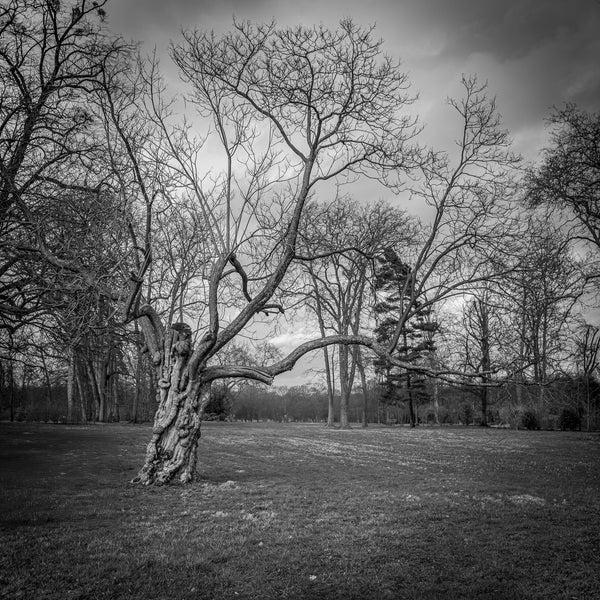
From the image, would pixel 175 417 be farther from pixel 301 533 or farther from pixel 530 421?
pixel 530 421

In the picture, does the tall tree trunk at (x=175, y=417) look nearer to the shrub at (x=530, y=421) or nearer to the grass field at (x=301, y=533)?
the grass field at (x=301, y=533)

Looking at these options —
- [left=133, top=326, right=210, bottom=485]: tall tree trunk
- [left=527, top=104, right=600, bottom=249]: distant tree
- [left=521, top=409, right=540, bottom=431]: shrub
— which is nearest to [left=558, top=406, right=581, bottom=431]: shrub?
[left=521, top=409, right=540, bottom=431]: shrub

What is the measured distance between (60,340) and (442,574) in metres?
12.9

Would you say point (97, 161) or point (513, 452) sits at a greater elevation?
point (97, 161)

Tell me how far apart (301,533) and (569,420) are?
116ft

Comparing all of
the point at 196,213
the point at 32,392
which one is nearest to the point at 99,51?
the point at 196,213

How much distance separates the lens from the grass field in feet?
15.5

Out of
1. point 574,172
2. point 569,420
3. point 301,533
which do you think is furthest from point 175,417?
point 569,420

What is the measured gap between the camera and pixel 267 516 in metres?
7.52

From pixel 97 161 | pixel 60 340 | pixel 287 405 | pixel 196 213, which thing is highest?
pixel 97 161

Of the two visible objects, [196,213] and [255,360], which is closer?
[196,213]

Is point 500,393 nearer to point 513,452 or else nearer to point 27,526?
point 513,452

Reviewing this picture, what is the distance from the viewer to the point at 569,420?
110 feet

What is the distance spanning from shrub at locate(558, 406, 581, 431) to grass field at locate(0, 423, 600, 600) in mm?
23926
